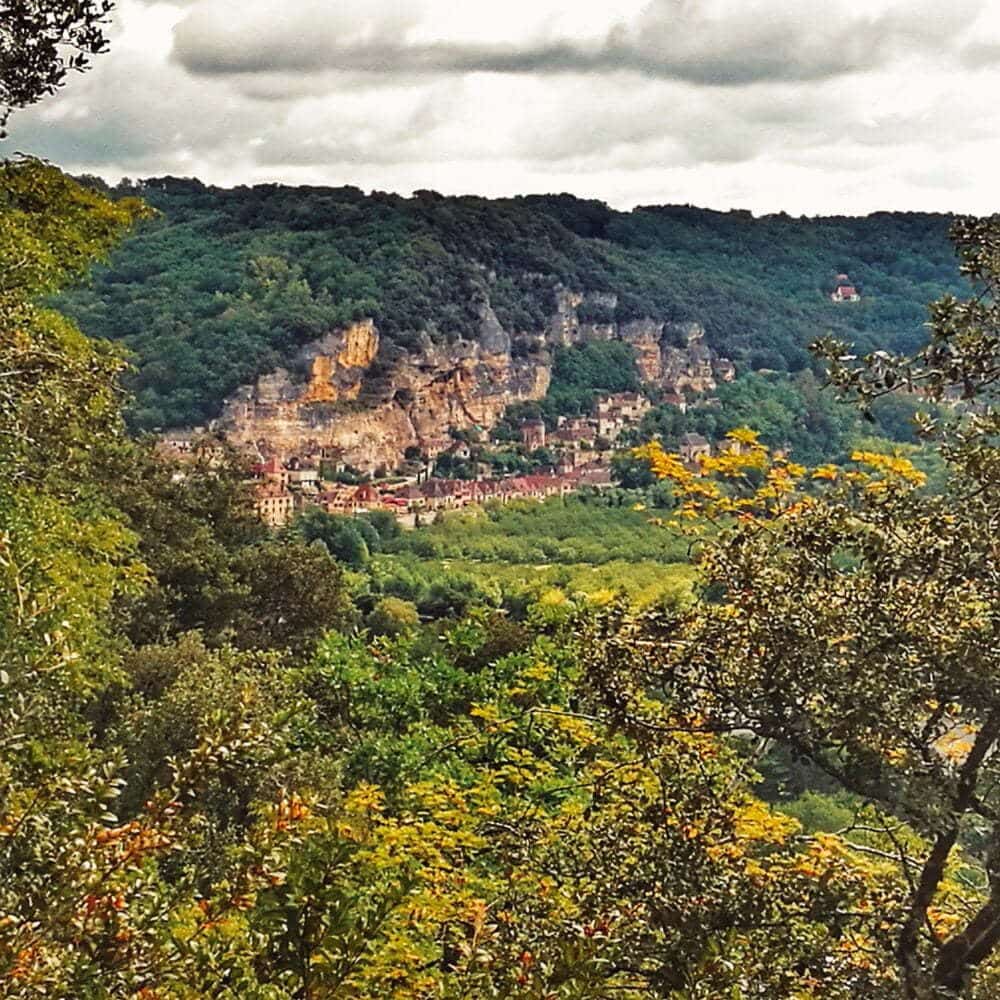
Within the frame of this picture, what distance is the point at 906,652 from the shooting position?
13.5ft

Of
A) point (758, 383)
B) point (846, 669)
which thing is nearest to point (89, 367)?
point (846, 669)

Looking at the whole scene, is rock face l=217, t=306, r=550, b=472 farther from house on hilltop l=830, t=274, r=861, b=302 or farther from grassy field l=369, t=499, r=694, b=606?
house on hilltop l=830, t=274, r=861, b=302

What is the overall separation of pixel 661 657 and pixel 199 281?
82762 millimetres

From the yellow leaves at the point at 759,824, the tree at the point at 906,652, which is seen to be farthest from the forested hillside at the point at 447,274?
the tree at the point at 906,652

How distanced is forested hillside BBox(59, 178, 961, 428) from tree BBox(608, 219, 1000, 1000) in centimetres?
6143

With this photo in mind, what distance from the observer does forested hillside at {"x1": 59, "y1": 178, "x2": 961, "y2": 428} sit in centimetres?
7725

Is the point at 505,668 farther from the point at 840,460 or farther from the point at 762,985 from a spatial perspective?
the point at 840,460

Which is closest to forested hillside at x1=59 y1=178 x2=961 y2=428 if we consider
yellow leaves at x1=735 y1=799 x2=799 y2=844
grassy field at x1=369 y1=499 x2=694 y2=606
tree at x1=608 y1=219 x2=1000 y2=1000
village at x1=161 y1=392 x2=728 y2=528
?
village at x1=161 y1=392 x2=728 y2=528

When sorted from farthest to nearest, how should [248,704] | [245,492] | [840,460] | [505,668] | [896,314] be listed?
[896,314] → [840,460] → [245,492] → [505,668] → [248,704]

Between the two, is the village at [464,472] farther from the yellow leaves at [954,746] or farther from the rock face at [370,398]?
the yellow leaves at [954,746]

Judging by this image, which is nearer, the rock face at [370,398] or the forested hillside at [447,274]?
the rock face at [370,398]

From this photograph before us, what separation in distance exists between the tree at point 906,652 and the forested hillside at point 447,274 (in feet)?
202

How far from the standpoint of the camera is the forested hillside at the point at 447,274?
253 ft

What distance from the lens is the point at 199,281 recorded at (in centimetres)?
8325
